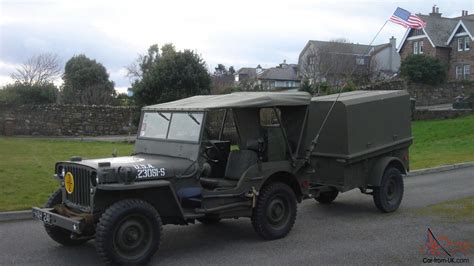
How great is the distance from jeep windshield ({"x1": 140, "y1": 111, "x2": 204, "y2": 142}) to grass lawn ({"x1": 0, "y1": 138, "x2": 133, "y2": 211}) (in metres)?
2.87

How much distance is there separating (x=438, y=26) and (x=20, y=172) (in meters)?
50.8

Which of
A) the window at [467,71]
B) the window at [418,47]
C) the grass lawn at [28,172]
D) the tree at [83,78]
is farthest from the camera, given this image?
the window at [418,47]

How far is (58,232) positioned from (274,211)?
2883mm

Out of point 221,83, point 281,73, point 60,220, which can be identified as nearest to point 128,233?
point 60,220

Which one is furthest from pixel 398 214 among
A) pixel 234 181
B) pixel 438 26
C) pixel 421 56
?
pixel 438 26

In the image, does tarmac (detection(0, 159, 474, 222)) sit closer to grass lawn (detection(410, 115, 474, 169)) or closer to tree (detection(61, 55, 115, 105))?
grass lawn (detection(410, 115, 474, 169))

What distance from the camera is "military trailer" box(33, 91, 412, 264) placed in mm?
5945

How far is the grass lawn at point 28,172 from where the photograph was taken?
9258 mm

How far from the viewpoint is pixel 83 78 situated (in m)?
43.8

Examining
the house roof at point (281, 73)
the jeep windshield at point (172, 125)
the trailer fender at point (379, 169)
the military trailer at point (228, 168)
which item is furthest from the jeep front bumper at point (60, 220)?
the house roof at point (281, 73)

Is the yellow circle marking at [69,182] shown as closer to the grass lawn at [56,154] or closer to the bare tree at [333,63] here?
the grass lawn at [56,154]

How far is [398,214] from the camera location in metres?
9.05

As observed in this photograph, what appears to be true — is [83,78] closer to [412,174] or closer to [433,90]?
[433,90]

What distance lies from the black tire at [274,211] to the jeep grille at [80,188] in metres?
2.26
